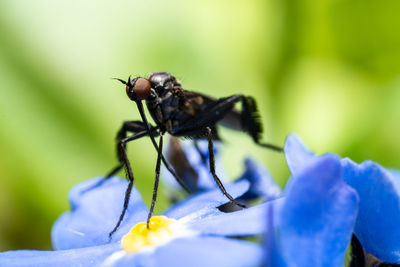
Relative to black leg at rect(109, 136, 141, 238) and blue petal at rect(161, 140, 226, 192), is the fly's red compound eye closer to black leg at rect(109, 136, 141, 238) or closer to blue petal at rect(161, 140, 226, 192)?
black leg at rect(109, 136, 141, 238)

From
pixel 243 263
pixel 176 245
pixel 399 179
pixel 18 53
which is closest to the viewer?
pixel 243 263

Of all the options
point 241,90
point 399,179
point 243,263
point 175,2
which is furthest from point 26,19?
point 243,263

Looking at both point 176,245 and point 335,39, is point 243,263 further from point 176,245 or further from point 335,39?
point 335,39

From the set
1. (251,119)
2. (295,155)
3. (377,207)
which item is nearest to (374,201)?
(377,207)

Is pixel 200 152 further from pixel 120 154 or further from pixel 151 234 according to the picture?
pixel 151 234

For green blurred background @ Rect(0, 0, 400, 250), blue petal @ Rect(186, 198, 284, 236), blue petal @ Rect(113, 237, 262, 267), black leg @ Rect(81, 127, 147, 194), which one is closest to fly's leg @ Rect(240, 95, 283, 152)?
black leg @ Rect(81, 127, 147, 194)
